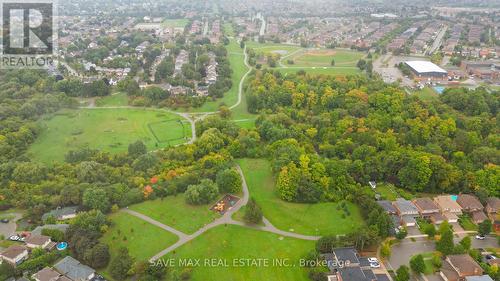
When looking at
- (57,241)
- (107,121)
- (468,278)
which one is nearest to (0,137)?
(107,121)

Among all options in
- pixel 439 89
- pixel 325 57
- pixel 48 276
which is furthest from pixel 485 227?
pixel 325 57

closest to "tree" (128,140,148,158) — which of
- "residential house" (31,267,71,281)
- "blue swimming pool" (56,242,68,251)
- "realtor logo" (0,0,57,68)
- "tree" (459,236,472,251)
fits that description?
"blue swimming pool" (56,242,68,251)

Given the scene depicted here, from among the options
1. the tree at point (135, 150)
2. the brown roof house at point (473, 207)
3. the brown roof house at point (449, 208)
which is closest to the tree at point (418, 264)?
the brown roof house at point (449, 208)

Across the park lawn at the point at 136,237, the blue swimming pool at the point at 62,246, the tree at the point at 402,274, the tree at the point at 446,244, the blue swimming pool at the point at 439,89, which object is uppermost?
the blue swimming pool at the point at 439,89

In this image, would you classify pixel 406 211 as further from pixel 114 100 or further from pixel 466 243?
pixel 114 100

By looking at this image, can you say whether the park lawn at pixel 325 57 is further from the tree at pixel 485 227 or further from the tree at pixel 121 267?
the tree at pixel 121 267

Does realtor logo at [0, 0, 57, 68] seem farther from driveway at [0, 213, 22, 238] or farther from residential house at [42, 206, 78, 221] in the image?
residential house at [42, 206, 78, 221]

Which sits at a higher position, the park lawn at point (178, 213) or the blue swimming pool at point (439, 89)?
the blue swimming pool at point (439, 89)
